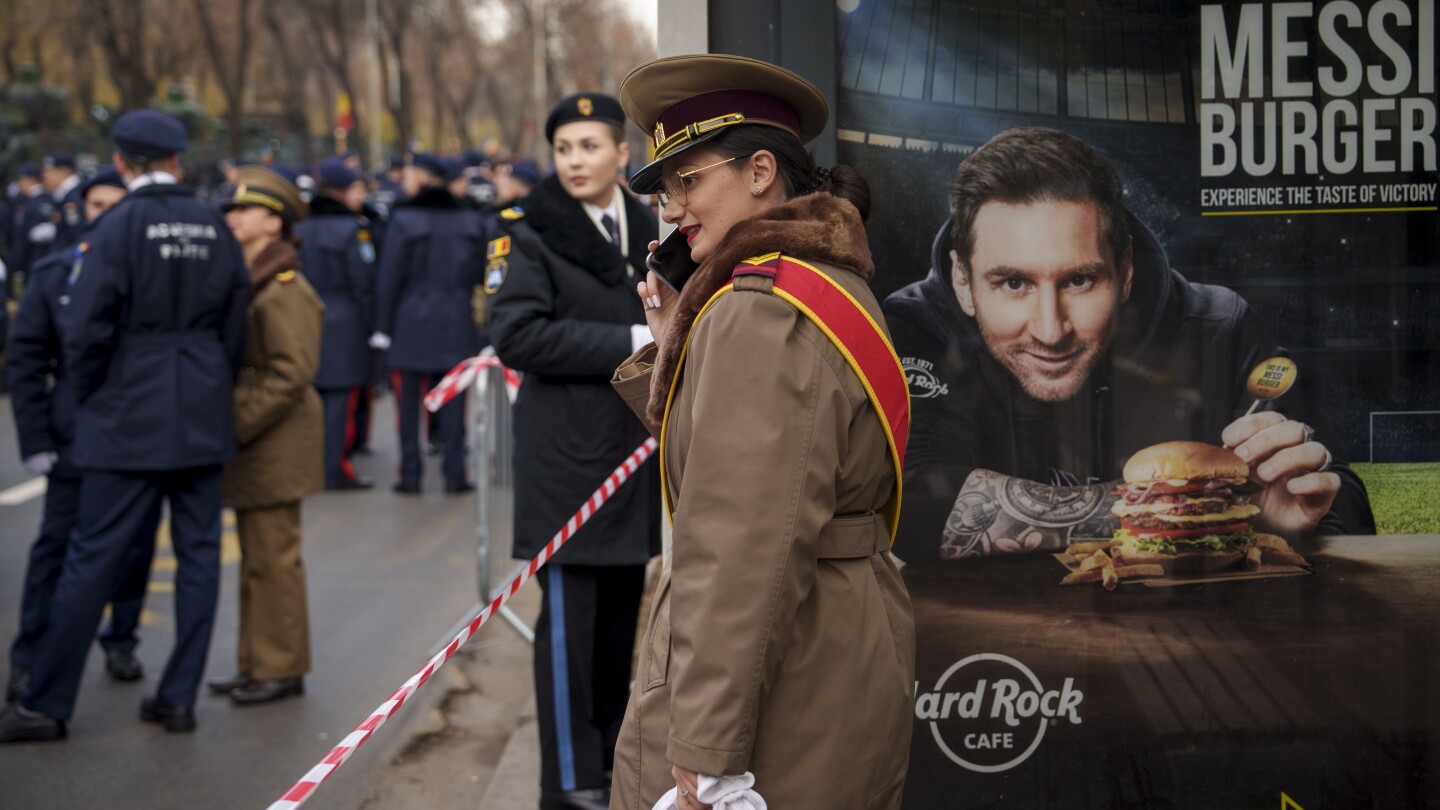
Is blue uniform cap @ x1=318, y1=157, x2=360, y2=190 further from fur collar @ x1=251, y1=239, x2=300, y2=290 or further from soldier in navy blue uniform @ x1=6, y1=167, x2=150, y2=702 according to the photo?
fur collar @ x1=251, y1=239, x2=300, y2=290

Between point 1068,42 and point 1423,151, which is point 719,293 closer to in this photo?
point 1068,42

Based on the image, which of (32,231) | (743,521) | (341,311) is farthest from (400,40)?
(743,521)

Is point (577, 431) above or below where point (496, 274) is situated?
below

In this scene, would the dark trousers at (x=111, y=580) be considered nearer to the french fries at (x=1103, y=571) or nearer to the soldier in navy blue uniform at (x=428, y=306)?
the french fries at (x=1103, y=571)

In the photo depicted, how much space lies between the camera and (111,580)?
538 cm

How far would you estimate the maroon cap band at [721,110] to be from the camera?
2.61m

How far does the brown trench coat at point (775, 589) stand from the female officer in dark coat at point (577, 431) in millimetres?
1812

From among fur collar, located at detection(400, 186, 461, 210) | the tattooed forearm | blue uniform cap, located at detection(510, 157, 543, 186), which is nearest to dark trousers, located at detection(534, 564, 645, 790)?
the tattooed forearm

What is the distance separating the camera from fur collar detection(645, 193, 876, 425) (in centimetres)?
246

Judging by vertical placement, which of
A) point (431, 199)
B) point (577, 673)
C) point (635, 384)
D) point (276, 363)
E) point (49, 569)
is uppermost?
point (431, 199)

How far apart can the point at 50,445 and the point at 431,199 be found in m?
5.30

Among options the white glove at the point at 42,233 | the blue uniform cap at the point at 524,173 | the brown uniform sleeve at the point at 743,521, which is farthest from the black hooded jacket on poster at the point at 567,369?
the white glove at the point at 42,233

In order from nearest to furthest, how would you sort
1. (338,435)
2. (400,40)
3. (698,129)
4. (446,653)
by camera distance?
(698,129), (446,653), (338,435), (400,40)

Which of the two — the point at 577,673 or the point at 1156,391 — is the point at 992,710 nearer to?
the point at 1156,391
